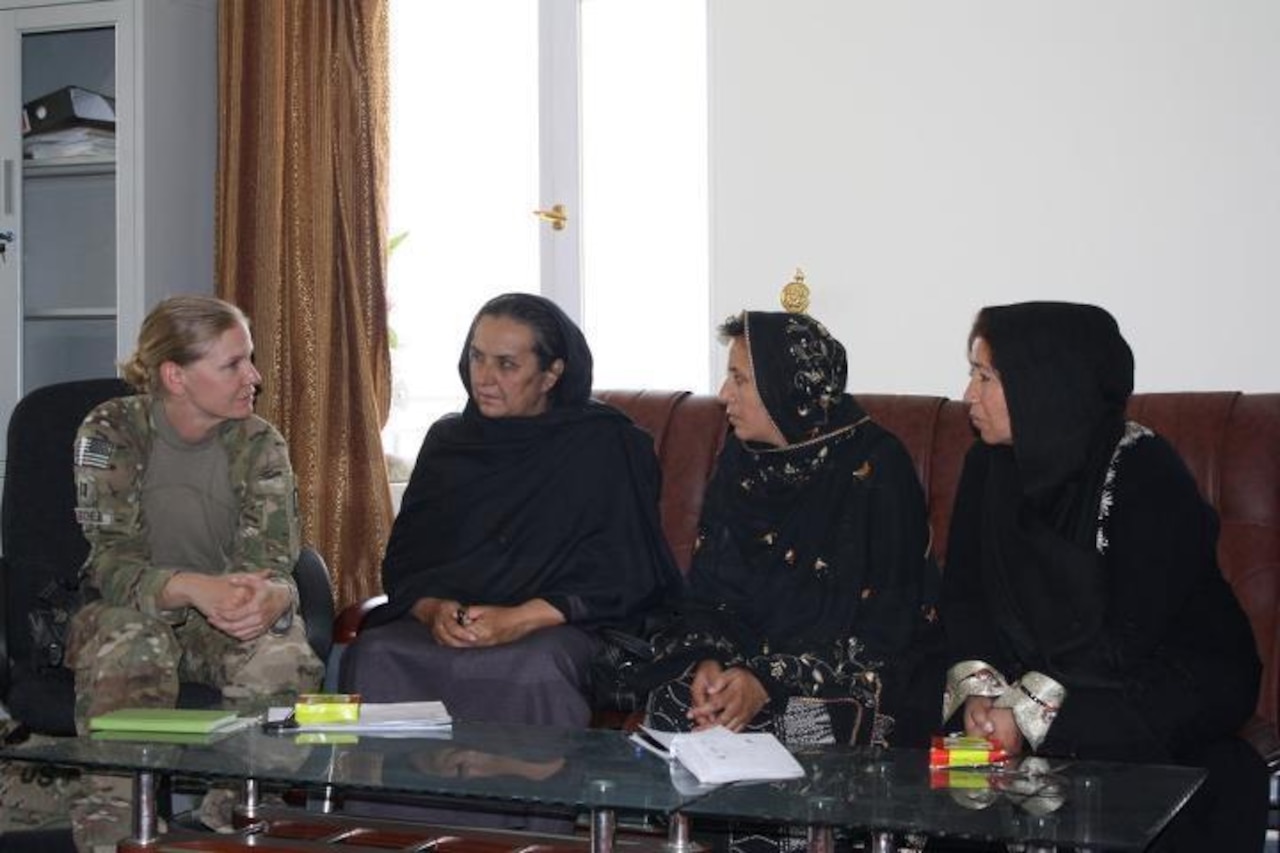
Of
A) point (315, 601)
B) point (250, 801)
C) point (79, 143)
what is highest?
point (79, 143)

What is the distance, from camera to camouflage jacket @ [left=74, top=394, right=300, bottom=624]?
3.46 metres

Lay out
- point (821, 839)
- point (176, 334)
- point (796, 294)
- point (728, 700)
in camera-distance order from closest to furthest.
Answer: point (821, 839), point (728, 700), point (176, 334), point (796, 294)

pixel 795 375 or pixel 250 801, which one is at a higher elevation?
pixel 795 375

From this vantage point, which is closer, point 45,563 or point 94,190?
point 45,563

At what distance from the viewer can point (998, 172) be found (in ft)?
13.7

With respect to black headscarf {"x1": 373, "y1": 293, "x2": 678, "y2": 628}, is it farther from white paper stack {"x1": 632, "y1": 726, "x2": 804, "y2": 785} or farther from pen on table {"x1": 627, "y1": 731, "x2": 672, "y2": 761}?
white paper stack {"x1": 632, "y1": 726, "x2": 804, "y2": 785}

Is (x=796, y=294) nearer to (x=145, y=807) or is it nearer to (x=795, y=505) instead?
(x=795, y=505)

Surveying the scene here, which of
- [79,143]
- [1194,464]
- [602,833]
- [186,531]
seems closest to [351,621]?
[186,531]

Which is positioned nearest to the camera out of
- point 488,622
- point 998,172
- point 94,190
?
point 488,622

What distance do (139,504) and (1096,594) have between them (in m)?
2.02

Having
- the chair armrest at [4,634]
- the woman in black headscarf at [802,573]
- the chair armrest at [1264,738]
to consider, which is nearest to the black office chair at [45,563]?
the chair armrest at [4,634]

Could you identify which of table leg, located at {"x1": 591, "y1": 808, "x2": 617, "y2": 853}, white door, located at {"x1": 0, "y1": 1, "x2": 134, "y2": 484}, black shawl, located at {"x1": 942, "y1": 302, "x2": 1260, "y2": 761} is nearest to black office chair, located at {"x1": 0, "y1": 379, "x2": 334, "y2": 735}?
white door, located at {"x1": 0, "y1": 1, "x2": 134, "y2": 484}

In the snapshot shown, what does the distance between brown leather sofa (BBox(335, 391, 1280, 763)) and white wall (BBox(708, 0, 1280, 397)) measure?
0.55 metres

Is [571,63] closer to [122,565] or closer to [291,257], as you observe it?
[291,257]
